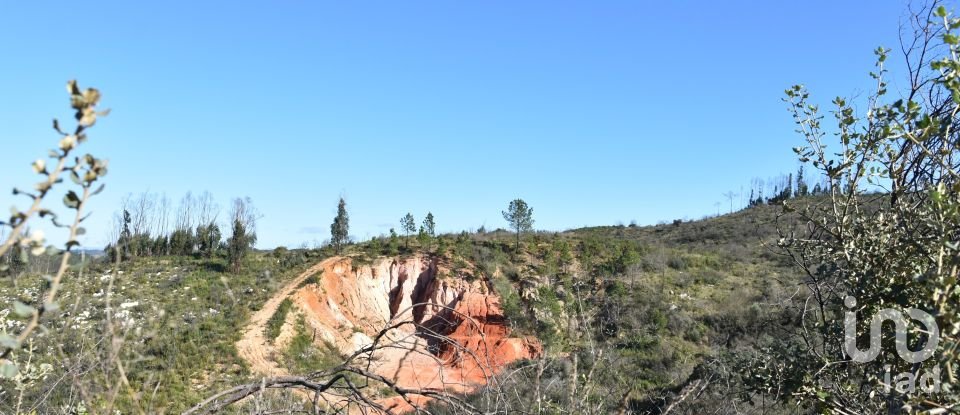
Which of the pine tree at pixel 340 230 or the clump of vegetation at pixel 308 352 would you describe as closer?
the clump of vegetation at pixel 308 352

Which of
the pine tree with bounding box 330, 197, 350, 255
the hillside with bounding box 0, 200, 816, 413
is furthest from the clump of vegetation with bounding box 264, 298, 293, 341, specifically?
the pine tree with bounding box 330, 197, 350, 255

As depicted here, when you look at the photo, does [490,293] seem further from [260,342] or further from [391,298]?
[260,342]

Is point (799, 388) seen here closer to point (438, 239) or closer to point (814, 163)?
point (814, 163)

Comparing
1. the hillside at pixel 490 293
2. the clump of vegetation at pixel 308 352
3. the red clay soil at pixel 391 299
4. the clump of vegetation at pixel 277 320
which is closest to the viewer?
the hillside at pixel 490 293

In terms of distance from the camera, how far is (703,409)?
440 inches

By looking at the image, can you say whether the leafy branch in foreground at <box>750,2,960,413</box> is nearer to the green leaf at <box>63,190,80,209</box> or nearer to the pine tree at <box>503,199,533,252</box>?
the green leaf at <box>63,190,80,209</box>

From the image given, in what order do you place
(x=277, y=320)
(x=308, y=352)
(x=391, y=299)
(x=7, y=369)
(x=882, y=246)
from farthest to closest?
(x=391, y=299) < (x=277, y=320) < (x=308, y=352) < (x=882, y=246) < (x=7, y=369)

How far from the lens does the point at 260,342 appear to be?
66.1 feet

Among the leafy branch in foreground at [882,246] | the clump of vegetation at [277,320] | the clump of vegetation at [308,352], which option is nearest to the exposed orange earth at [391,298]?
the clump of vegetation at [308,352]

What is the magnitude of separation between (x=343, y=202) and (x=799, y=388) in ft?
97.0

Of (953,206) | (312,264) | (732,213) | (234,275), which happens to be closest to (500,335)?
(312,264)

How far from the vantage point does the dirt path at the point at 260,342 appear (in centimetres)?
1891

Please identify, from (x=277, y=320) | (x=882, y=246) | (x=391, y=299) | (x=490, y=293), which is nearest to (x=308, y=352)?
(x=277, y=320)

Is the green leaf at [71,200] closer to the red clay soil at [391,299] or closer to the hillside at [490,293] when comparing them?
the hillside at [490,293]
